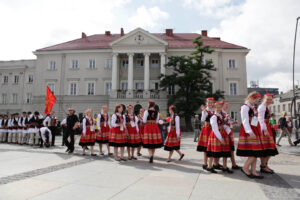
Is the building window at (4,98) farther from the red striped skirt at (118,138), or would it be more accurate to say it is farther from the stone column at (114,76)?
the red striped skirt at (118,138)

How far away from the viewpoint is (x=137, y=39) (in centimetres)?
3350

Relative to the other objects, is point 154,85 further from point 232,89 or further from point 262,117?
point 262,117

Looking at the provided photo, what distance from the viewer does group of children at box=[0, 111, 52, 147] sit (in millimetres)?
12617

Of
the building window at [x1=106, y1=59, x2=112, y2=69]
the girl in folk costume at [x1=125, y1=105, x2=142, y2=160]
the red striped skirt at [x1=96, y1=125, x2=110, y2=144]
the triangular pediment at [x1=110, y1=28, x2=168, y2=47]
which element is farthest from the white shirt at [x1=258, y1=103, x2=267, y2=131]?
the building window at [x1=106, y1=59, x2=112, y2=69]

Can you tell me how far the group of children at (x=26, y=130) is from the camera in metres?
12.6

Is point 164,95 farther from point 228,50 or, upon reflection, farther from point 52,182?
point 52,182

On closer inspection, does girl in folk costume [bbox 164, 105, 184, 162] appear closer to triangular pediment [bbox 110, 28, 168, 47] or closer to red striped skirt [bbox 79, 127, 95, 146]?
red striped skirt [bbox 79, 127, 95, 146]

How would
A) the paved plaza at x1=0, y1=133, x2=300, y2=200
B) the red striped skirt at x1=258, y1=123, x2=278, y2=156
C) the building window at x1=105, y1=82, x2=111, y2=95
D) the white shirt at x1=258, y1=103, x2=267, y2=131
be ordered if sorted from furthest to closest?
the building window at x1=105, y1=82, x2=111, y2=95 < the red striped skirt at x1=258, y1=123, x2=278, y2=156 < the white shirt at x1=258, y1=103, x2=267, y2=131 < the paved plaza at x1=0, y1=133, x2=300, y2=200

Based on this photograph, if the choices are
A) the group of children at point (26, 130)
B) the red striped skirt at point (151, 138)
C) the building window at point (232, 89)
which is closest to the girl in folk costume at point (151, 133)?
the red striped skirt at point (151, 138)

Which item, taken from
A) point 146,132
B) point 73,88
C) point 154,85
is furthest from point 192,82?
point 146,132

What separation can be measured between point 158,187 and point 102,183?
1255mm

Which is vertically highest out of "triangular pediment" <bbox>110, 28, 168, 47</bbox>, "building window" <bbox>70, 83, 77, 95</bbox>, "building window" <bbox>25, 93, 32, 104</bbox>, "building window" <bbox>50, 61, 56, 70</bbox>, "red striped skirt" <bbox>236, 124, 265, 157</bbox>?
"triangular pediment" <bbox>110, 28, 168, 47</bbox>

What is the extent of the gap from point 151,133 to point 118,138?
124cm

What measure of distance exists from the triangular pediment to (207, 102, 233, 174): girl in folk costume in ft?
94.0
